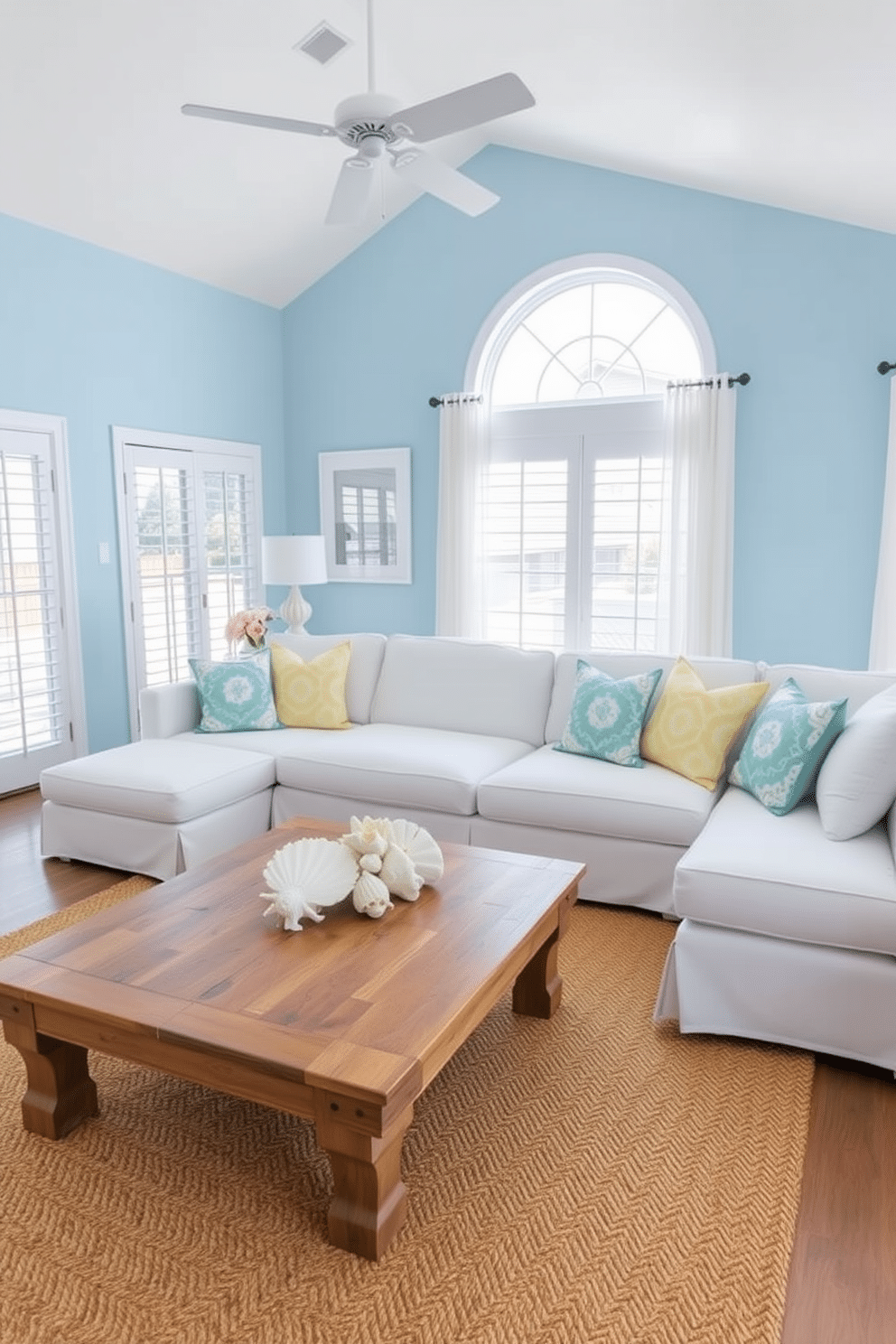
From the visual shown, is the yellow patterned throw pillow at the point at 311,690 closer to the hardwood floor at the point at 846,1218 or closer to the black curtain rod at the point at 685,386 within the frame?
the black curtain rod at the point at 685,386

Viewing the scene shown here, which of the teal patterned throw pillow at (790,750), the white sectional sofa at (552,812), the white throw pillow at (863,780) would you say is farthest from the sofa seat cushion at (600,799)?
the white throw pillow at (863,780)

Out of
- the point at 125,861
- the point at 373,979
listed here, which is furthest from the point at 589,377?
the point at 373,979

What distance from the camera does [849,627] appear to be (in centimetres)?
488

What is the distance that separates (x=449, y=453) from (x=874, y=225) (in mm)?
2567

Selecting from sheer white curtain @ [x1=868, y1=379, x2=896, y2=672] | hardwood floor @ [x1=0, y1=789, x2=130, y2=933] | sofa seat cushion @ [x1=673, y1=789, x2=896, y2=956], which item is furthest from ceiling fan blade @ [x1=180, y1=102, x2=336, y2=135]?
sheer white curtain @ [x1=868, y1=379, x2=896, y2=672]

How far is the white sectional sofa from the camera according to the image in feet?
7.49

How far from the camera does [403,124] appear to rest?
2668mm

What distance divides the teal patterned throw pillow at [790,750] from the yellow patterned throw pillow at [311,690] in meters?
1.93

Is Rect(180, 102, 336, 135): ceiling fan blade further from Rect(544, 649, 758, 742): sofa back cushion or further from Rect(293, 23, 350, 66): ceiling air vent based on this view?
Rect(544, 649, 758, 742): sofa back cushion

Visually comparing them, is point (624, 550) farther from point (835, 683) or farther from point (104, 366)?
point (104, 366)

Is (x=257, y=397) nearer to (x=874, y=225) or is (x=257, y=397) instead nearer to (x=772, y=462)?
(x=772, y=462)

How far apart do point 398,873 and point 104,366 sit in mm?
3807

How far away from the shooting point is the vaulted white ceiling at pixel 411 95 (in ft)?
10.4

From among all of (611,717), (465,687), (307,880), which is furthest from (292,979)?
(465,687)
